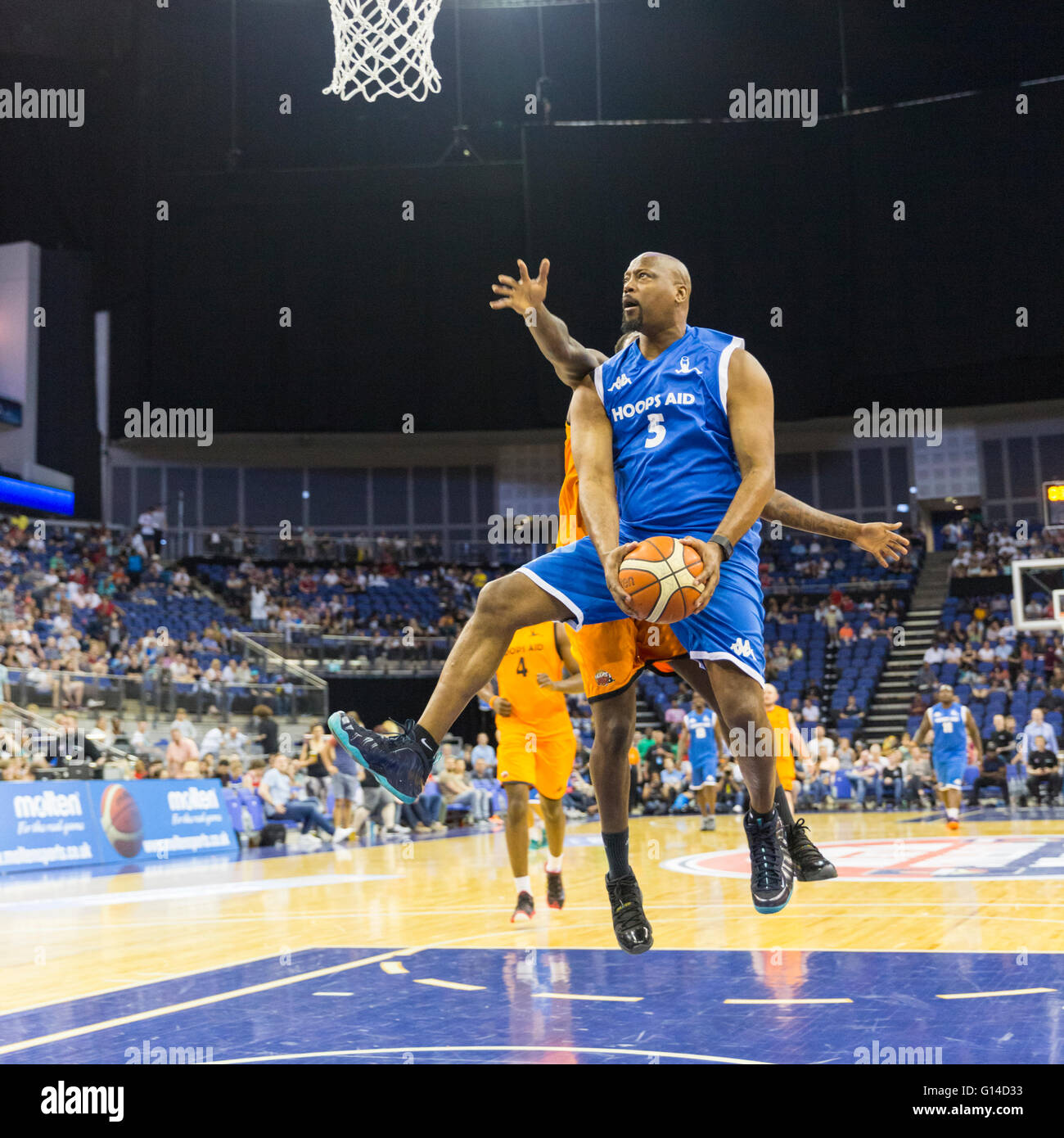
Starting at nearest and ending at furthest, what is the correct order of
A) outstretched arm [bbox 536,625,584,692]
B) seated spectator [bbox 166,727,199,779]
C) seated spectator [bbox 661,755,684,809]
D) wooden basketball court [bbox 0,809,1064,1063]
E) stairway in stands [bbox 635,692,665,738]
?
wooden basketball court [bbox 0,809,1064,1063] < outstretched arm [bbox 536,625,584,692] < seated spectator [bbox 166,727,199,779] < seated spectator [bbox 661,755,684,809] < stairway in stands [bbox 635,692,665,738]

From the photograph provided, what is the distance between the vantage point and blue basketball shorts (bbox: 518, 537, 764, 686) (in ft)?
13.0

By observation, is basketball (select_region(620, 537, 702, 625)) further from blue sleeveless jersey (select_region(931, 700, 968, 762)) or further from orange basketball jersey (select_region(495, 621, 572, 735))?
blue sleeveless jersey (select_region(931, 700, 968, 762))

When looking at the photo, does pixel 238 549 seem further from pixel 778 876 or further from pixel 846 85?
pixel 778 876

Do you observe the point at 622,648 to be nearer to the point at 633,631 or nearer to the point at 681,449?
the point at 633,631

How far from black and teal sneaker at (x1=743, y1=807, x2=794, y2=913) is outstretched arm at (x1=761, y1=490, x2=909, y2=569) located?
107 centimetres

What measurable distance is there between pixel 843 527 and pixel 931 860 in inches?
310

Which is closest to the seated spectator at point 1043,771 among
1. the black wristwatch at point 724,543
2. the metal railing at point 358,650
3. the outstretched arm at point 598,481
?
the metal railing at point 358,650

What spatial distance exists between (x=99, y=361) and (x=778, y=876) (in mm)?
28696

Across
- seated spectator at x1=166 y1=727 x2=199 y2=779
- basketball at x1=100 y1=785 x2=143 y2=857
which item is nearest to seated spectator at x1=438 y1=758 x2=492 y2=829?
seated spectator at x1=166 y1=727 x2=199 y2=779

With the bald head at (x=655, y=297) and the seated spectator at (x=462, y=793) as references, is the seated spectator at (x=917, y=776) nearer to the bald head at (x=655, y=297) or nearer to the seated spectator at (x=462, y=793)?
the seated spectator at (x=462, y=793)

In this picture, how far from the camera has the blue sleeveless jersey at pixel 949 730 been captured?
15164 millimetres

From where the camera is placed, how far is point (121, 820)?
14.4 m

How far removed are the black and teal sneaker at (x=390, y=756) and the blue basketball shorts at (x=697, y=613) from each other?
0.67 metres
